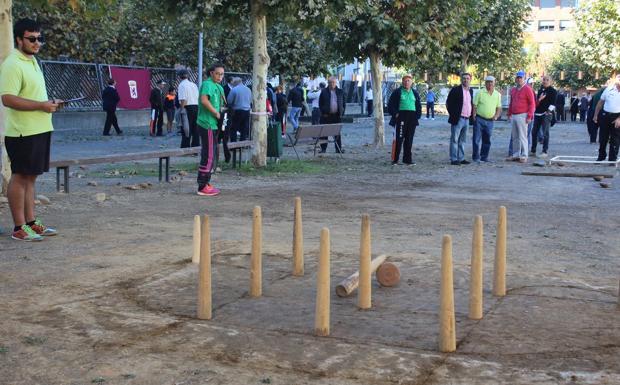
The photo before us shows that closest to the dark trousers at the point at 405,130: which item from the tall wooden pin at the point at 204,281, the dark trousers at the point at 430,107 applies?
the tall wooden pin at the point at 204,281

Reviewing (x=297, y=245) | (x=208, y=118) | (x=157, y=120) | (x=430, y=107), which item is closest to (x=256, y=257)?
(x=297, y=245)

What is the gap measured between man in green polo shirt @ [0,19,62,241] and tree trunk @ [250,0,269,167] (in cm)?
825

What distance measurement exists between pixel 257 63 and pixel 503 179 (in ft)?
16.6

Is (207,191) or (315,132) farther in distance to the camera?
(315,132)

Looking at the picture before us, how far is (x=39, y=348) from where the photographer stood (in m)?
5.28

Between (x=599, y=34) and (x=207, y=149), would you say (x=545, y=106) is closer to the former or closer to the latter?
(x=207, y=149)

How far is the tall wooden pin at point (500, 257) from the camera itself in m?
6.59

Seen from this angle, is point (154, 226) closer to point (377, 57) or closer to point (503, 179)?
point (503, 179)

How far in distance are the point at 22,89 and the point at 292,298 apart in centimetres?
361

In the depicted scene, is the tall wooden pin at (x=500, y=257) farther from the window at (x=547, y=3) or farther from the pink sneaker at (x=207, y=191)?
the window at (x=547, y=3)

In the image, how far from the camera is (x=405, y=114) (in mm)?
18906

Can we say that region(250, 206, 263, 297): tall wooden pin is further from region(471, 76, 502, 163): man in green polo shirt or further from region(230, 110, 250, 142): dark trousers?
region(230, 110, 250, 142): dark trousers

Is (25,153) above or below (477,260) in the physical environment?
above

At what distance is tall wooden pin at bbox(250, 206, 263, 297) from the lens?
6539 mm
